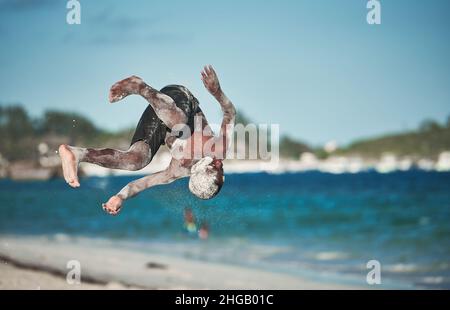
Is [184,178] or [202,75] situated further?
[184,178]

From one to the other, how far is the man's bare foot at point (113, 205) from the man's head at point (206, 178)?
57cm

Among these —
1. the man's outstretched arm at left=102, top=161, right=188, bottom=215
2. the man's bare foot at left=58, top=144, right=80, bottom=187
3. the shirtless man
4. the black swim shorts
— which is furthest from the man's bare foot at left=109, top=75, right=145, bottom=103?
the man's outstretched arm at left=102, top=161, right=188, bottom=215

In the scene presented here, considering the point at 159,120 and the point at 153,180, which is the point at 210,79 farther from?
the point at 153,180

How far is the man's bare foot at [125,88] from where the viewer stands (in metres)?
5.20

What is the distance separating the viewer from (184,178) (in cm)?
588

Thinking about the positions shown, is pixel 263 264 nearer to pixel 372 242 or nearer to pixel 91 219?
pixel 372 242

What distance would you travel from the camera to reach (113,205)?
17.3ft

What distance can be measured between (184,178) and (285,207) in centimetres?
3948

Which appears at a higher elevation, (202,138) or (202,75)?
(202,75)

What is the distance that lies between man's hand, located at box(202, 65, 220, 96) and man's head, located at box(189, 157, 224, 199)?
0.57 m

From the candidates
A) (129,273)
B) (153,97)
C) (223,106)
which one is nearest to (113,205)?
(153,97)
